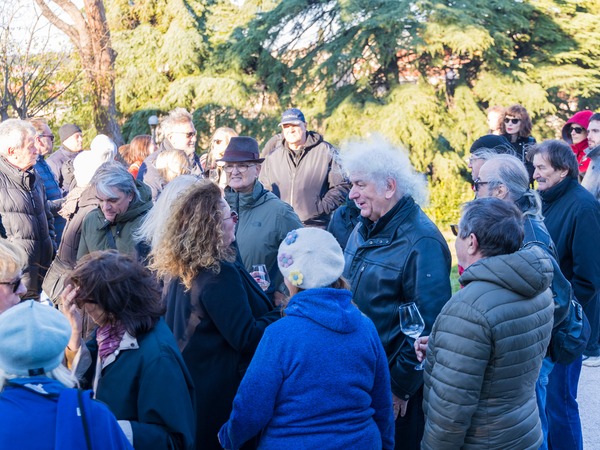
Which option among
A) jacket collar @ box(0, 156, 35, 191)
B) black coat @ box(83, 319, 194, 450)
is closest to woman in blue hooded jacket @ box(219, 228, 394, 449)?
black coat @ box(83, 319, 194, 450)

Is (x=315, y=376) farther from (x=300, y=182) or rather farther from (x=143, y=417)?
(x=300, y=182)

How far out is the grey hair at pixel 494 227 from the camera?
3.07 meters

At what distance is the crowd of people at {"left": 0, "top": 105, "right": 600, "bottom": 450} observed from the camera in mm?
2469

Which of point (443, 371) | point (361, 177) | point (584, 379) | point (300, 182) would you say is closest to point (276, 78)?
point (300, 182)

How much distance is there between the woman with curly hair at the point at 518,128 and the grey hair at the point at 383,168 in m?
4.48

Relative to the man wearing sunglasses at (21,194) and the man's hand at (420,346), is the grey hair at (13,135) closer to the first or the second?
the man wearing sunglasses at (21,194)

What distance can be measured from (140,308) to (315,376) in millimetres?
711

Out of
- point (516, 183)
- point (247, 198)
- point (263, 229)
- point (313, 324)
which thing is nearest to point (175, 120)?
point (247, 198)

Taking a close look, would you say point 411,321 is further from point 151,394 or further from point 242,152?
point 242,152

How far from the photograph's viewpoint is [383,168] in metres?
3.65

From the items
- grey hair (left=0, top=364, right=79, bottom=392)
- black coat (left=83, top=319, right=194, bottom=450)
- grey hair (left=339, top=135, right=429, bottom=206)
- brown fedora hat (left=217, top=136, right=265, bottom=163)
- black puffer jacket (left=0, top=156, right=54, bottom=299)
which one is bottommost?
A: black puffer jacket (left=0, top=156, right=54, bottom=299)

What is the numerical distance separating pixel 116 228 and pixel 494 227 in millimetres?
2683

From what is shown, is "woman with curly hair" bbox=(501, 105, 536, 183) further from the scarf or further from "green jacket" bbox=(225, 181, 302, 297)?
the scarf

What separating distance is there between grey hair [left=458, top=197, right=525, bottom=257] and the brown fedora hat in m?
2.25
